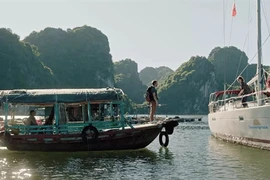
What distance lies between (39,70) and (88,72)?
4486 centimetres

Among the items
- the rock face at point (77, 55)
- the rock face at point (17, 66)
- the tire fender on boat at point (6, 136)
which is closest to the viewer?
the tire fender on boat at point (6, 136)

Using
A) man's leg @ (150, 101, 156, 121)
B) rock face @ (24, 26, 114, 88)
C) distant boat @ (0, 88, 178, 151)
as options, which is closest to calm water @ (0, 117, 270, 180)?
distant boat @ (0, 88, 178, 151)

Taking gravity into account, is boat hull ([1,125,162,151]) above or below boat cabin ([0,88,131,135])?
below

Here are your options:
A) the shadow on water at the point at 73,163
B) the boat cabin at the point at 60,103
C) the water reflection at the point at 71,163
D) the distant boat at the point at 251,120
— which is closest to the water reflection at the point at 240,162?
the distant boat at the point at 251,120

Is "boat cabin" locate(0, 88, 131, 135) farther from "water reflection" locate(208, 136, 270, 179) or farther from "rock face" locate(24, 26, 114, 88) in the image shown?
"rock face" locate(24, 26, 114, 88)

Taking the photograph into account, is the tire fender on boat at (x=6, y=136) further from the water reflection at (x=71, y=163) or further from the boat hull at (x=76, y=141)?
A: the water reflection at (x=71, y=163)

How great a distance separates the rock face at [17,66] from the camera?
10538 centimetres

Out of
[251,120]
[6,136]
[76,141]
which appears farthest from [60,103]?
[251,120]

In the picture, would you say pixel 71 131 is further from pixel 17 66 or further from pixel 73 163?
pixel 17 66

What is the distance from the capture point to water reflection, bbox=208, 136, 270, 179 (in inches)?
515

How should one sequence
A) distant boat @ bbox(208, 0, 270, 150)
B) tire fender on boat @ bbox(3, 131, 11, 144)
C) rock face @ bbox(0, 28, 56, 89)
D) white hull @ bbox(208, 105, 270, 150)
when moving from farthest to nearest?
1. rock face @ bbox(0, 28, 56, 89)
2. tire fender on boat @ bbox(3, 131, 11, 144)
3. distant boat @ bbox(208, 0, 270, 150)
4. white hull @ bbox(208, 105, 270, 150)

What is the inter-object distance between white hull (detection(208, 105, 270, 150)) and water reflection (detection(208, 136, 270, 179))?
44 centimetres

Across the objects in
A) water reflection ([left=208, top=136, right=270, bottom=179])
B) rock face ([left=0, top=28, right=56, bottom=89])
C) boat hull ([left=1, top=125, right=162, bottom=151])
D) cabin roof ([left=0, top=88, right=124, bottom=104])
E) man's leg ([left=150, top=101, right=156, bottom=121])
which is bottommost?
water reflection ([left=208, top=136, right=270, bottom=179])

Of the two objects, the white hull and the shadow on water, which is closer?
the shadow on water
